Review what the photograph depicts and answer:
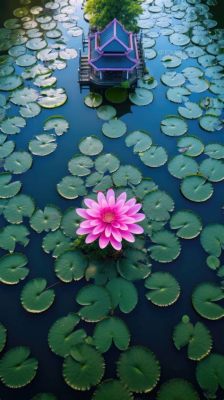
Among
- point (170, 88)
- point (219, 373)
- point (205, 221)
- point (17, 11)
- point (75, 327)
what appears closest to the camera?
point (219, 373)

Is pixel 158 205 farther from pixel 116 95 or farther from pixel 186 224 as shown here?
pixel 116 95

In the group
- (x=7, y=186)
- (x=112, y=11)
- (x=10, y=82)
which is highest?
(x=112, y=11)

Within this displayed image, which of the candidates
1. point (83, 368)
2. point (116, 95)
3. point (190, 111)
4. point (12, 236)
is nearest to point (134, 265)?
point (83, 368)

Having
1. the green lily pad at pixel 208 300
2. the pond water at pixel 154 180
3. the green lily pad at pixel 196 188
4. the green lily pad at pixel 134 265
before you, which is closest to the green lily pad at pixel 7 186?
the pond water at pixel 154 180

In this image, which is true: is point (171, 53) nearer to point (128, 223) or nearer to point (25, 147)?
point (25, 147)

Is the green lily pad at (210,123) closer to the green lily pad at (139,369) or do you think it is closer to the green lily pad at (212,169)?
the green lily pad at (212,169)

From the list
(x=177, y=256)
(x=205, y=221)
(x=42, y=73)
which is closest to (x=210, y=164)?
(x=205, y=221)

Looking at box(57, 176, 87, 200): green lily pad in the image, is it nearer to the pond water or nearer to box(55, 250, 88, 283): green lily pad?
the pond water
